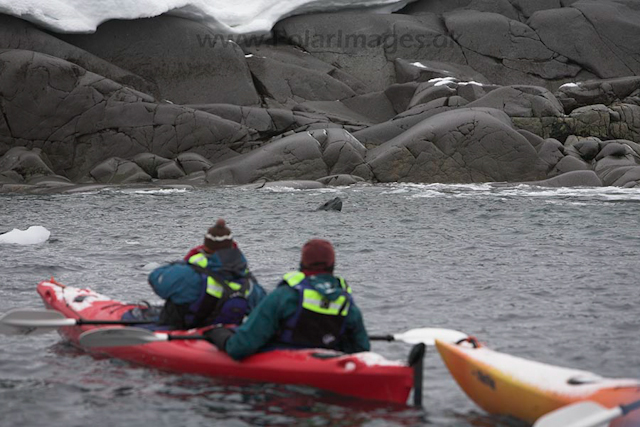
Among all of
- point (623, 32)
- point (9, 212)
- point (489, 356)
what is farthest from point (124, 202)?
point (623, 32)

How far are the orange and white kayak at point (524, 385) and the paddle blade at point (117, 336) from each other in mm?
2329

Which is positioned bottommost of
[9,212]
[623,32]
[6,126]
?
[9,212]

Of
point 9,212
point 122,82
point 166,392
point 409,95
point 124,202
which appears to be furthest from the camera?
point 409,95

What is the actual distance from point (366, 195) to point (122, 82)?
38.9 ft

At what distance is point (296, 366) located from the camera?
22.6 ft

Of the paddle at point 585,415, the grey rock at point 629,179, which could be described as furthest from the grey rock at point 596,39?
the paddle at point 585,415

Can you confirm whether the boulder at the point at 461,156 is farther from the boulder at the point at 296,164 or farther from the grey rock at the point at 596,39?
the grey rock at the point at 596,39

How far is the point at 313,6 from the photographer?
126 ft

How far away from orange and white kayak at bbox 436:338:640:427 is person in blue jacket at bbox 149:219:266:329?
174cm

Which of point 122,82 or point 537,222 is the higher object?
point 122,82

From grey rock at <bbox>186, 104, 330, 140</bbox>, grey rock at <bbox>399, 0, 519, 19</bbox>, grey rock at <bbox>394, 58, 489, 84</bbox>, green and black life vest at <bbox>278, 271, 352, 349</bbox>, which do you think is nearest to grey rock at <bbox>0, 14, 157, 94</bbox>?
grey rock at <bbox>186, 104, 330, 140</bbox>

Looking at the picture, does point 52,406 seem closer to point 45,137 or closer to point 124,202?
point 124,202

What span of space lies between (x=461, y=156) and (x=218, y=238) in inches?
859

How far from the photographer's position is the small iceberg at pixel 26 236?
15859mm
